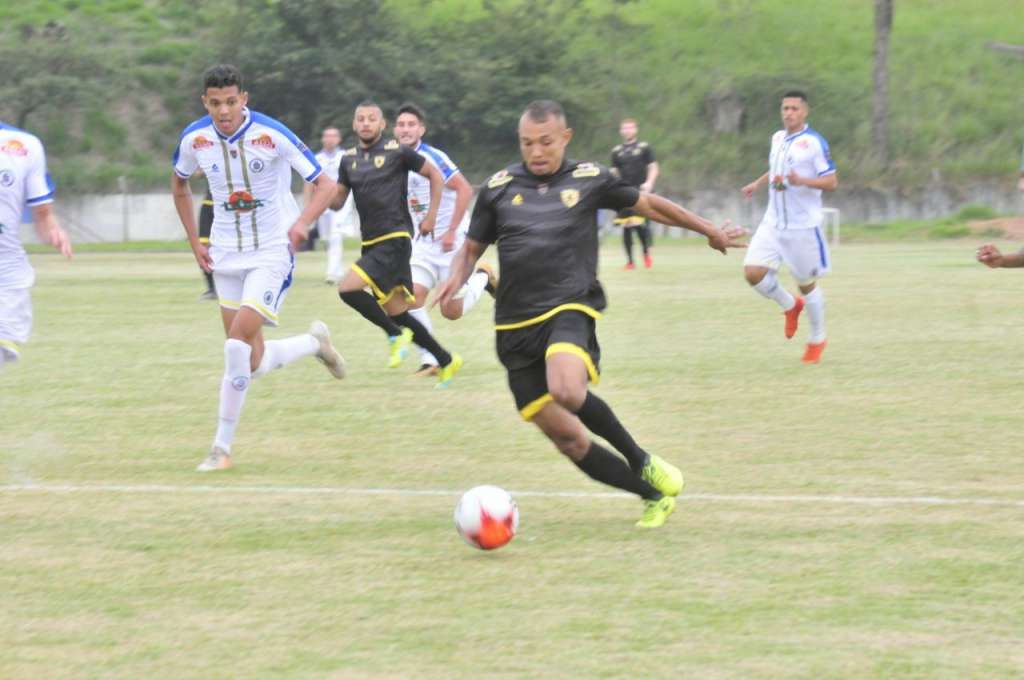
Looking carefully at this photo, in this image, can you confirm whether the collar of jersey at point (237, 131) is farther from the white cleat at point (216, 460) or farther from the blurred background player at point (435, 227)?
the blurred background player at point (435, 227)

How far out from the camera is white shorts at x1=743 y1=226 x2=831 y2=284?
12.5 metres

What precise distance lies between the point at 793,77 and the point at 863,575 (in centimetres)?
4603

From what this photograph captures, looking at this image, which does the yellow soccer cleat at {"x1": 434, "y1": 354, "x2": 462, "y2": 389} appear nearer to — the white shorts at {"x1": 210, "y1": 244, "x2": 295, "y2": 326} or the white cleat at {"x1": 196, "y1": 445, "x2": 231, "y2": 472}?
the white shorts at {"x1": 210, "y1": 244, "x2": 295, "y2": 326}

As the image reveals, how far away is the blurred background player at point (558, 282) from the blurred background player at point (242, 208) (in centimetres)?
180

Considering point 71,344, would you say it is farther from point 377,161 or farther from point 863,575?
point 863,575

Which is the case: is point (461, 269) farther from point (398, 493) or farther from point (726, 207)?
point (726, 207)

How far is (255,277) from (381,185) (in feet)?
11.3

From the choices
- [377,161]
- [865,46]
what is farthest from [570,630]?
[865,46]

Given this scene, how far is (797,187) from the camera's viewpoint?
493 inches

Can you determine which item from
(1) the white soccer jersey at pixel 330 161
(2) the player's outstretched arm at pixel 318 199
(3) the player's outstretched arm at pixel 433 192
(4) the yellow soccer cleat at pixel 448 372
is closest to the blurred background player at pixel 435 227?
(3) the player's outstretched arm at pixel 433 192

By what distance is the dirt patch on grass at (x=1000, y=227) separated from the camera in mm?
35119

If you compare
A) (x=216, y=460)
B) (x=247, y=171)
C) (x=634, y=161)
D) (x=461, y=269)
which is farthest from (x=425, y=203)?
(x=634, y=161)

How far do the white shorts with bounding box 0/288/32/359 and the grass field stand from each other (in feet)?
2.17

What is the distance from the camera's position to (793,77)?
49.9 metres
